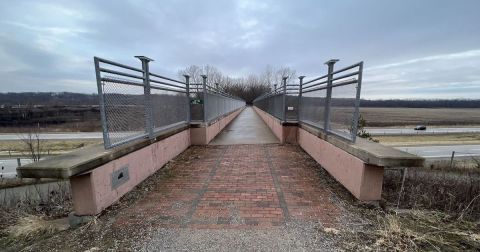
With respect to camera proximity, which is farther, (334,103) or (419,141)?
(419,141)

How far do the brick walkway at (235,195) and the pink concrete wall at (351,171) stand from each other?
0.31 m

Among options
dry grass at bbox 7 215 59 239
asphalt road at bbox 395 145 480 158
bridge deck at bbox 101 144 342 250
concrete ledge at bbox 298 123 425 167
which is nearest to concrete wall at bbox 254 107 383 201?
concrete ledge at bbox 298 123 425 167

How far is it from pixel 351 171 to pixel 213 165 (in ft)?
9.64

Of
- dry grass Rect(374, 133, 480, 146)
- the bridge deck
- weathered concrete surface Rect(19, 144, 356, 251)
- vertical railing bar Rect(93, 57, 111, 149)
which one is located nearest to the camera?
weathered concrete surface Rect(19, 144, 356, 251)

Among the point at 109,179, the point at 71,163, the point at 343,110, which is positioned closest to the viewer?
the point at 71,163

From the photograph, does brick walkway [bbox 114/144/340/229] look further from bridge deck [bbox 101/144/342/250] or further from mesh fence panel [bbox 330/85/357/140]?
mesh fence panel [bbox 330/85/357/140]

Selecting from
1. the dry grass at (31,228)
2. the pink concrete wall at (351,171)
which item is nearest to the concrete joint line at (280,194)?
the pink concrete wall at (351,171)

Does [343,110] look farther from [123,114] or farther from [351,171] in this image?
[123,114]

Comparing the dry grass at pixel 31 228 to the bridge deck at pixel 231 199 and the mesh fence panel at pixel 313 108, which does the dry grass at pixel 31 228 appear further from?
the mesh fence panel at pixel 313 108

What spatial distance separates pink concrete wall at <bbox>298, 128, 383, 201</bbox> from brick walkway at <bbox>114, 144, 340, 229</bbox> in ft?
1.01

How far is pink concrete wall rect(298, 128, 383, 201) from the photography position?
3.31 meters

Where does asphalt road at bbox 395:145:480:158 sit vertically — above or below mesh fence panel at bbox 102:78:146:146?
below

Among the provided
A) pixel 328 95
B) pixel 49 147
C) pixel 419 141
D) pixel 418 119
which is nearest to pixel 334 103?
pixel 328 95

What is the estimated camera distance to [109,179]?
130 inches
